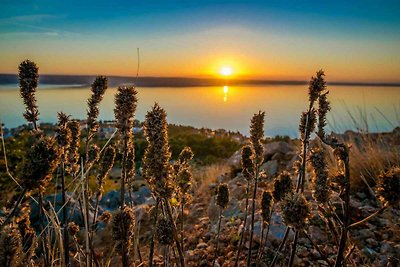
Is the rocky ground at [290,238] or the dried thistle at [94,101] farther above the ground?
the dried thistle at [94,101]

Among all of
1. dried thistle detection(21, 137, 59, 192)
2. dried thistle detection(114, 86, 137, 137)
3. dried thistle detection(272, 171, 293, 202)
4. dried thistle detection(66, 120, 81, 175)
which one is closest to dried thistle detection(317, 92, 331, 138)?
dried thistle detection(272, 171, 293, 202)

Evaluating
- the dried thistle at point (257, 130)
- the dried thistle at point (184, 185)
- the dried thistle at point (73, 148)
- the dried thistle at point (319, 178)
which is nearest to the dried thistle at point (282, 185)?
the dried thistle at point (257, 130)

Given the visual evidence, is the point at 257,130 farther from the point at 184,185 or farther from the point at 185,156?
the point at 184,185

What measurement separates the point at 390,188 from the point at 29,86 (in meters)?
2.88

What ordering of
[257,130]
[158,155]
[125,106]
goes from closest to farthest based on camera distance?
[158,155], [125,106], [257,130]

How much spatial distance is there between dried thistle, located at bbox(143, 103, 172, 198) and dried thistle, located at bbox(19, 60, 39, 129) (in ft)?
A: 4.48

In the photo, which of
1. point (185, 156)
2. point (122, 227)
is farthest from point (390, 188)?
point (185, 156)

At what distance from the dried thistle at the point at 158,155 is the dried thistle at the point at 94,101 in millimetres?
1233

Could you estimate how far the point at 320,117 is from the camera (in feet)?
9.30

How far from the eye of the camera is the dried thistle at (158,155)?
1953 mm

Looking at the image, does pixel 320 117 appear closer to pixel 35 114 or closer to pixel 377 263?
pixel 35 114

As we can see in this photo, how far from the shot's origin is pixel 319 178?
95.7 inches

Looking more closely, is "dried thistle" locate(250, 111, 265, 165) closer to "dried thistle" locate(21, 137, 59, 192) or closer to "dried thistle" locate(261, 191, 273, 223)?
"dried thistle" locate(261, 191, 273, 223)

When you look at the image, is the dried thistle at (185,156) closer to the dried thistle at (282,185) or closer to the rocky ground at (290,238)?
the rocky ground at (290,238)
